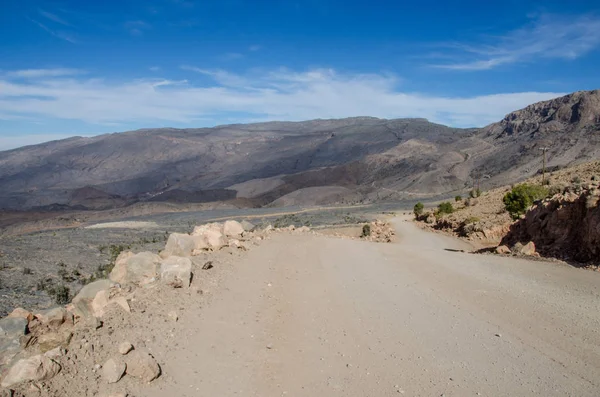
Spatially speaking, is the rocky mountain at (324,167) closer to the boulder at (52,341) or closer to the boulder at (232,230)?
the boulder at (232,230)

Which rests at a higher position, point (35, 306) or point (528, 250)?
point (528, 250)

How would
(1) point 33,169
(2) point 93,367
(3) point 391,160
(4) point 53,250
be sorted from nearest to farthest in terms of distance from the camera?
(2) point 93,367, (4) point 53,250, (3) point 391,160, (1) point 33,169

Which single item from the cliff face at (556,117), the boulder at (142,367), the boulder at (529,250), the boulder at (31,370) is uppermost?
the cliff face at (556,117)

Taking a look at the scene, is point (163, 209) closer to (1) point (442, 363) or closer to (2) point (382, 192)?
(2) point (382, 192)

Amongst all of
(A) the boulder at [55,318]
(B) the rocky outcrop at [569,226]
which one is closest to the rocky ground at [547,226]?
(B) the rocky outcrop at [569,226]

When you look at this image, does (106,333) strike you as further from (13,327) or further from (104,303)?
(104,303)

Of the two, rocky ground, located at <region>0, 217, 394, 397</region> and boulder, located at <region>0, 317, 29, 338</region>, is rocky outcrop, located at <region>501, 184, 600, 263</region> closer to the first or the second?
rocky ground, located at <region>0, 217, 394, 397</region>

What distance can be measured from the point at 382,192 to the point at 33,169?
480 ft

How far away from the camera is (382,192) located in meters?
95.7

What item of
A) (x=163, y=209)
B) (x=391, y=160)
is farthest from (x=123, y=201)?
(x=391, y=160)

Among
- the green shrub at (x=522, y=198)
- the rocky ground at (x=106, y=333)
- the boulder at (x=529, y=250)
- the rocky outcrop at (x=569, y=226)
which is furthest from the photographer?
the green shrub at (x=522, y=198)

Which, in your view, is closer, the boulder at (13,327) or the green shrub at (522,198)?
the boulder at (13,327)

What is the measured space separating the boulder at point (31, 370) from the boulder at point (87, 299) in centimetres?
148

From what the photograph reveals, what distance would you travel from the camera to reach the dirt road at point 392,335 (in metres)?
5.40
